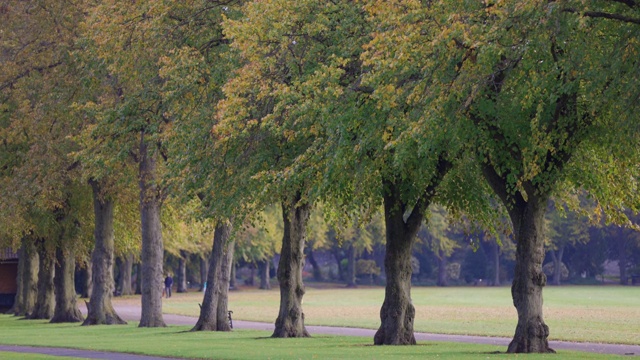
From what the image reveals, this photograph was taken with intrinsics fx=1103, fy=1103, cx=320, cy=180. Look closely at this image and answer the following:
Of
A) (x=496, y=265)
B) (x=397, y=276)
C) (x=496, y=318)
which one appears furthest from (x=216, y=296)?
(x=496, y=265)

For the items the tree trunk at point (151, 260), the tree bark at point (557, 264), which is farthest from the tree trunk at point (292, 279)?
the tree bark at point (557, 264)

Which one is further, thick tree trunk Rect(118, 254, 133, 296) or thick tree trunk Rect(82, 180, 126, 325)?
thick tree trunk Rect(118, 254, 133, 296)

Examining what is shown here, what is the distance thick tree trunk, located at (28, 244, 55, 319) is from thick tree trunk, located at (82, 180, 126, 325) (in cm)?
592

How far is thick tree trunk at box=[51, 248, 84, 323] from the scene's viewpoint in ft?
147

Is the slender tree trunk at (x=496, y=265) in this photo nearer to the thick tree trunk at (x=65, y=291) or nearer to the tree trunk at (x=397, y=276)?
the thick tree trunk at (x=65, y=291)

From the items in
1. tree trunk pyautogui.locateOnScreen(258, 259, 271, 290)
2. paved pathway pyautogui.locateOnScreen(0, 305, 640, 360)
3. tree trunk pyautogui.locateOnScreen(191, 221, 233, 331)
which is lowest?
paved pathway pyautogui.locateOnScreen(0, 305, 640, 360)

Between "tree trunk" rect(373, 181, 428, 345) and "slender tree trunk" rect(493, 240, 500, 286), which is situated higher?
"slender tree trunk" rect(493, 240, 500, 286)

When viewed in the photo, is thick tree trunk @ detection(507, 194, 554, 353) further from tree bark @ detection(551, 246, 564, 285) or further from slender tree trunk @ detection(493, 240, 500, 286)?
slender tree trunk @ detection(493, 240, 500, 286)

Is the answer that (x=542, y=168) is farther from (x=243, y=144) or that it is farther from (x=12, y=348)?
(x=12, y=348)

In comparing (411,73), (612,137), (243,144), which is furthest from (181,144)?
(612,137)

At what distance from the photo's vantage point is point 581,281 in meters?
120

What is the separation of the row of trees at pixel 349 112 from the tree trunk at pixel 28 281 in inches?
512

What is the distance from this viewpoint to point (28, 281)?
2042 inches

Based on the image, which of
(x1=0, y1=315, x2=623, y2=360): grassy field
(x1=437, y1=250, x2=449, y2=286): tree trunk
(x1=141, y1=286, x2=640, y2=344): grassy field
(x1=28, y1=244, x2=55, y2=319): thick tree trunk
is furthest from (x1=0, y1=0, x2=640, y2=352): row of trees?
(x1=437, y1=250, x2=449, y2=286): tree trunk
